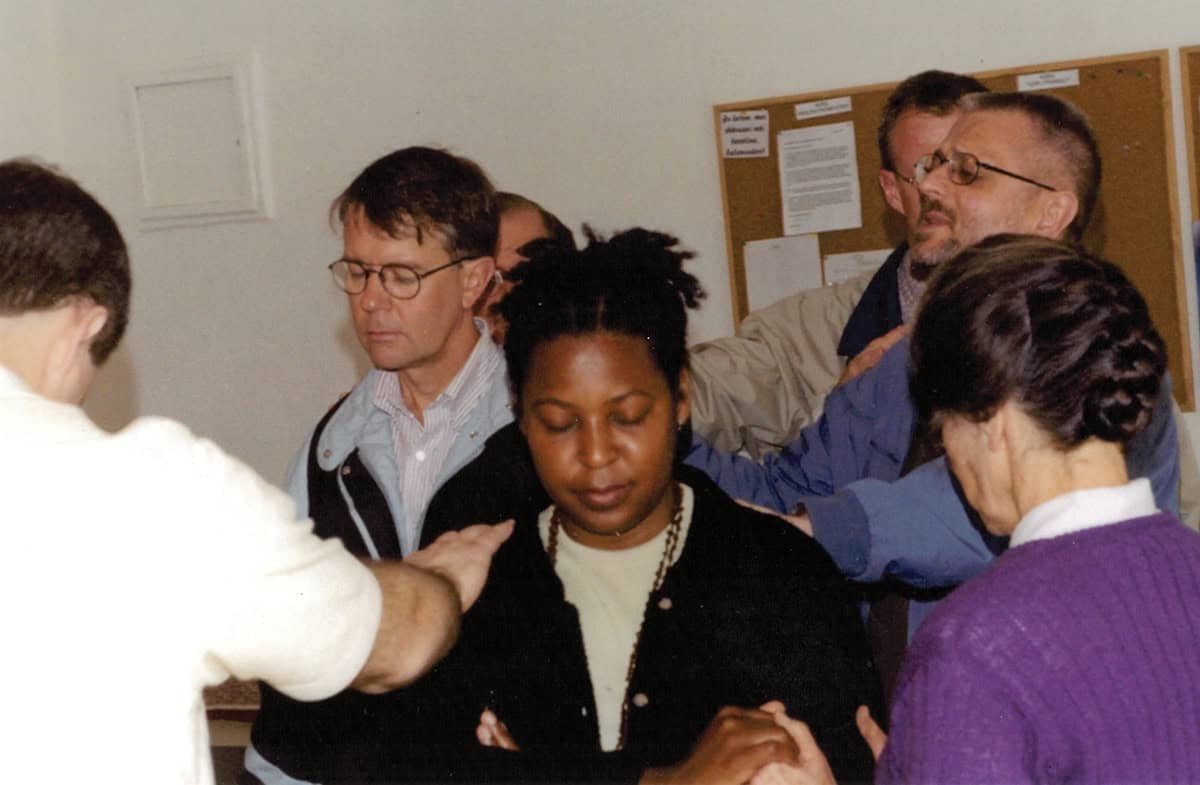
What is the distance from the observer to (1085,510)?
57.1 inches

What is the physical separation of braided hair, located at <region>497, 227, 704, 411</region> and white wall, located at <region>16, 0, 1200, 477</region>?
2.34 meters

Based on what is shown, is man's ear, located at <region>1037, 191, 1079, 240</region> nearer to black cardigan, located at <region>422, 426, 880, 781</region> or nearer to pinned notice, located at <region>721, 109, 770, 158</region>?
black cardigan, located at <region>422, 426, 880, 781</region>

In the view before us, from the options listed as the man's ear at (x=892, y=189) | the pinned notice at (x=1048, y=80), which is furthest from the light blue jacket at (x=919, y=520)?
the pinned notice at (x=1048, y=80)

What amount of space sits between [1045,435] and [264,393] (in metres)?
3.98

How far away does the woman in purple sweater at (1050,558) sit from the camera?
136 centimetres

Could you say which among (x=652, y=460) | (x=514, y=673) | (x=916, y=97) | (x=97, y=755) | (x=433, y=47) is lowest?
(x=514, y=673)

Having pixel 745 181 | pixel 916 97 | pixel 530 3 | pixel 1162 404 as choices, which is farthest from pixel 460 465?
pixel 530 3

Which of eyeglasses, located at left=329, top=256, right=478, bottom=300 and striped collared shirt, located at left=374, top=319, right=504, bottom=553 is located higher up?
eyeglasses, located at left=329, top=256, right=478, bottom=300

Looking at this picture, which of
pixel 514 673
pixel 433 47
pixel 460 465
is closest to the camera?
pixel 514 673

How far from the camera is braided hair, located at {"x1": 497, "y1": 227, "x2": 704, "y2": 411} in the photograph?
2070 mm

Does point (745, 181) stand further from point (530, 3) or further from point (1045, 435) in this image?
point (1045, 435)

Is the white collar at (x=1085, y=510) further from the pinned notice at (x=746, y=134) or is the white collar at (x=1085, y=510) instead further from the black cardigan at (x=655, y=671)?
the pinned notice at (x=746, y=134)

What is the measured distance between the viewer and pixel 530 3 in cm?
467

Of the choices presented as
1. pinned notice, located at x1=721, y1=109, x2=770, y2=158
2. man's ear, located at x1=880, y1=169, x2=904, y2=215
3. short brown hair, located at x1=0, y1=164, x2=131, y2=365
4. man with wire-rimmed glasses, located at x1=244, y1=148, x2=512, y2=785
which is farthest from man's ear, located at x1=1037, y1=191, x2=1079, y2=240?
pinned notice, located at x1=721, y1=109, x2=770, y2=158
